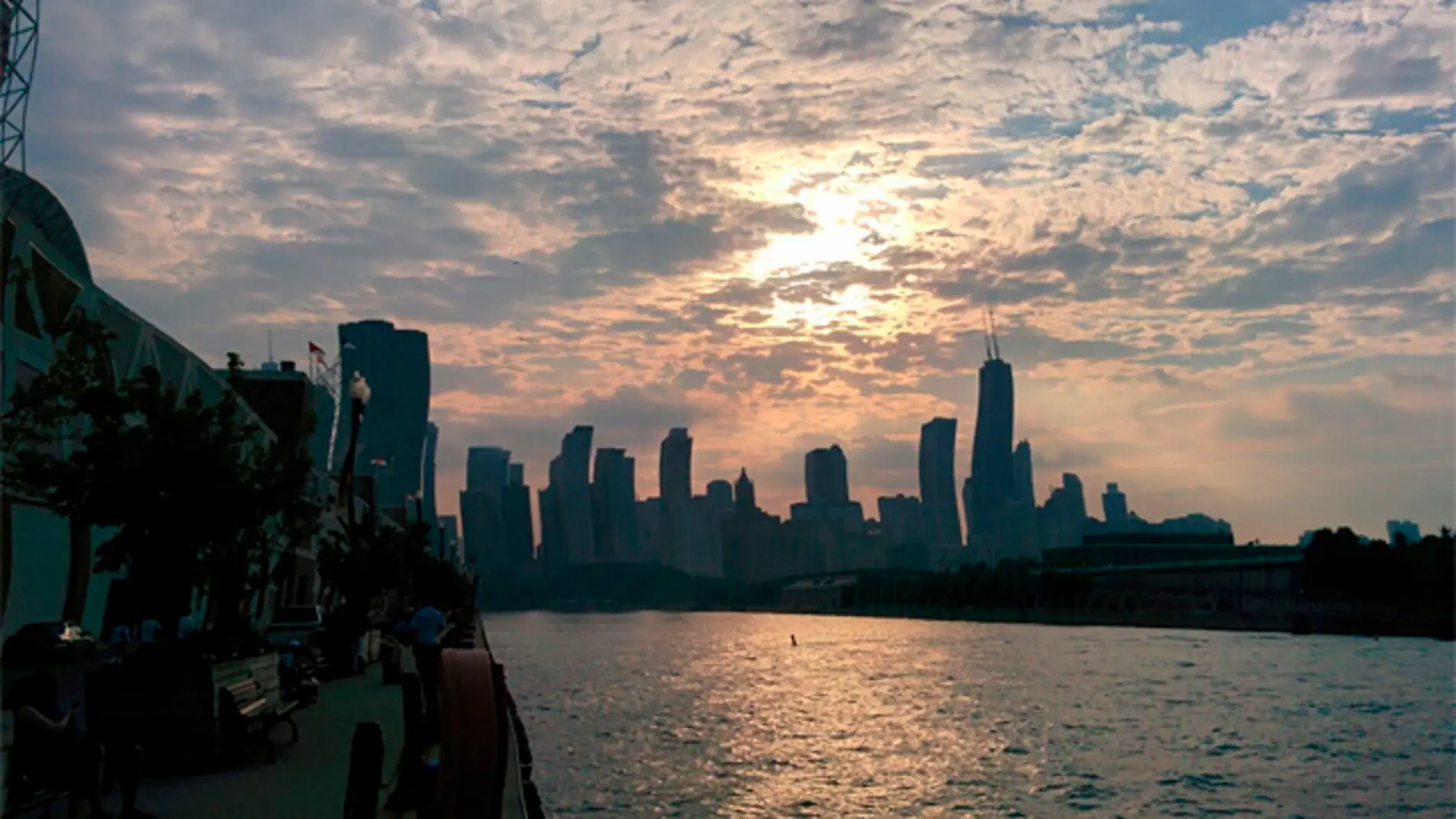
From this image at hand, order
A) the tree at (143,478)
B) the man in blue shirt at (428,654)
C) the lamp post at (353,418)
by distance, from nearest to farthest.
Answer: the tree at (143,478) → the man in blue shirt at (428,654) → the lamp post at (353,418)

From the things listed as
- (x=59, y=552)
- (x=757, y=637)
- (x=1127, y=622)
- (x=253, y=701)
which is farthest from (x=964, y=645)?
(x=253, y=701)

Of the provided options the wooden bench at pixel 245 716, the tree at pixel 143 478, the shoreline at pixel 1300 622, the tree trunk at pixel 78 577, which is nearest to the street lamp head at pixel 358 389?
the tree at pixel 143 478

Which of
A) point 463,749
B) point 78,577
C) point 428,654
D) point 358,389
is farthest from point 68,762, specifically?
point 78,577

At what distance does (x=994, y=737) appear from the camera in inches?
1783

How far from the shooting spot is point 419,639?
87.1 ft

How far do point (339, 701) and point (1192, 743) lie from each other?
29.1 metres

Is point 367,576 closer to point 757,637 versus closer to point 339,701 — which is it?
point 339,701

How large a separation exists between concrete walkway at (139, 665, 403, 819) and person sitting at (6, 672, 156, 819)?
1.05 m

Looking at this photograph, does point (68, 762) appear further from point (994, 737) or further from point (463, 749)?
point (994, 737)

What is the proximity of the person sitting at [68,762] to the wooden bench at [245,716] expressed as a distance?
13.1ft

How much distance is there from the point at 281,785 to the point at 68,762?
354 cm

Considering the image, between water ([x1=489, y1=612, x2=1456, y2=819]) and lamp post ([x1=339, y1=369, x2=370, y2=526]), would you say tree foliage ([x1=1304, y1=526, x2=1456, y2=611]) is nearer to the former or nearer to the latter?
water ([x1=489, y1=612, x2=1456, y2=819])

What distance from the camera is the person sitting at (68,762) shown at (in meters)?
11.5

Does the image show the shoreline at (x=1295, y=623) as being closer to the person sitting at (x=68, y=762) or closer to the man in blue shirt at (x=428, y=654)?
the man in blue shirt at (x=428, y=654)
